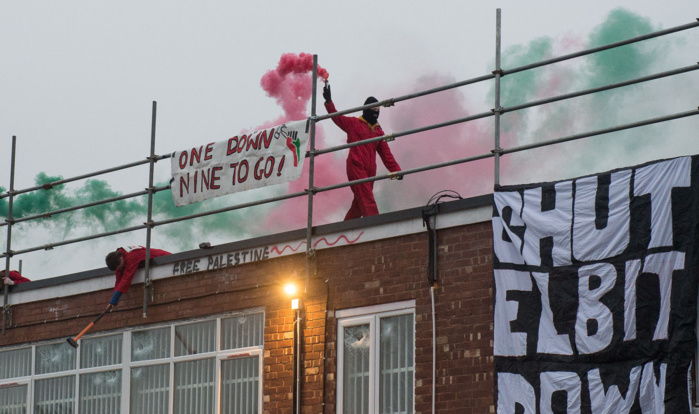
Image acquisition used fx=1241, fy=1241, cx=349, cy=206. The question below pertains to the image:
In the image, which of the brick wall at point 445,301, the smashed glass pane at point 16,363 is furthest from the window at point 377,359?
the smashed glass pane at point 16,363

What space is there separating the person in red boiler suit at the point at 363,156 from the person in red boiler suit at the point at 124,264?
2.82 meters

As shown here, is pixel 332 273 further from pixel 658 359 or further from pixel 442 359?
pixel 658 359

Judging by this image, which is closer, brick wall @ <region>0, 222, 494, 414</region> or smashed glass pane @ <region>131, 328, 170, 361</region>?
brick wall @ <region>0, 222, 494, 414</region>

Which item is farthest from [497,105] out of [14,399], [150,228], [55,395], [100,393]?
[14,399]

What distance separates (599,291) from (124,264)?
23.9 ft

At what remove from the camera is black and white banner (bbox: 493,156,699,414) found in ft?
38.9

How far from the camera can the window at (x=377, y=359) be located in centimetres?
1400

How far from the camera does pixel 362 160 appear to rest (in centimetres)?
1684

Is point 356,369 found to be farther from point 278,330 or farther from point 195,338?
point 195,338

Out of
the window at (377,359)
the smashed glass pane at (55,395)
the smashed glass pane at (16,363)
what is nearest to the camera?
the window at (377,359)

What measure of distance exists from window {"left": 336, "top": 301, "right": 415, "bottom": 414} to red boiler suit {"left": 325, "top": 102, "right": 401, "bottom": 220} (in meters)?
2.12

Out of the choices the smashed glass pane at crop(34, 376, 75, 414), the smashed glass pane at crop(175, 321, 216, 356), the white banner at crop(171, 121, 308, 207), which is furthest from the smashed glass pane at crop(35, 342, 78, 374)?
the white banner at crop(171, 121, 308, 207)

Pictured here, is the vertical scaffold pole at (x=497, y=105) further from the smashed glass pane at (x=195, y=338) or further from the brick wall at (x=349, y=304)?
the smashed glass pane at (x=195, y=338)

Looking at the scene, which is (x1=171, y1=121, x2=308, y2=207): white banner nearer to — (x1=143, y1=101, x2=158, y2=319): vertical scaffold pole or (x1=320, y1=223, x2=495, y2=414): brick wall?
(x1=143, y1=101, x2=158, y2=319): vertical scaffold pole
